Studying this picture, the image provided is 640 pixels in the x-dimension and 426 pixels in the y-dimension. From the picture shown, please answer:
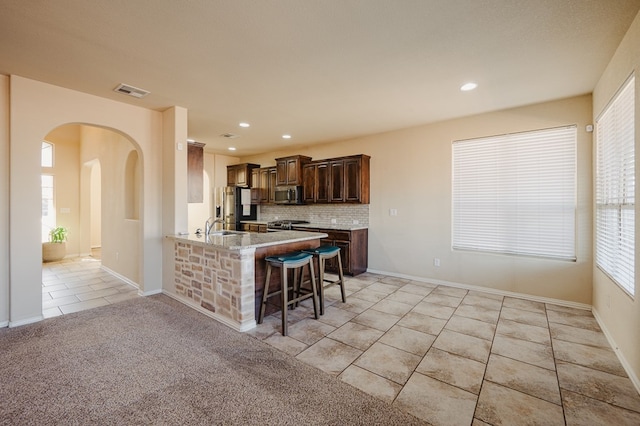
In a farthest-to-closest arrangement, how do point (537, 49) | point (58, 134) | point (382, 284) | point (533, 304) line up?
point (58, 134) → point (382, 284) → point (533, 304) → point (537, 49)

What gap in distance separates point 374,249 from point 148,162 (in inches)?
160

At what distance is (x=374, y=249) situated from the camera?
5543 millimetres

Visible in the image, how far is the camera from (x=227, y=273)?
3.15m

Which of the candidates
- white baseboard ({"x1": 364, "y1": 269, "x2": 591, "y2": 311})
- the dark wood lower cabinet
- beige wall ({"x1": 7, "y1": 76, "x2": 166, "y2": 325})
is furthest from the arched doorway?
white baseboard ({"x1": 364, "y1": 269, "x2": 591, "y2": 311})

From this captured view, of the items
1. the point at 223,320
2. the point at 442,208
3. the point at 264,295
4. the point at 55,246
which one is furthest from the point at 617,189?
the point at 55,246

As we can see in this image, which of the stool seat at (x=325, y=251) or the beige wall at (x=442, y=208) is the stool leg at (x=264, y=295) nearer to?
the stool seat at (x=325, y=251)

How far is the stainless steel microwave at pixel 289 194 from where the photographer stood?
6.46 m

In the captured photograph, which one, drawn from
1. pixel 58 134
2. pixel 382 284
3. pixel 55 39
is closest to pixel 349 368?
pixel 382 284

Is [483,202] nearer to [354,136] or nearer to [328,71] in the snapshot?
[354,136]

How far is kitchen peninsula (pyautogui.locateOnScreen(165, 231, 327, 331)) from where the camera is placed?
302cm

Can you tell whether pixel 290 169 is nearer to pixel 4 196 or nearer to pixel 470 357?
pixel 4 196

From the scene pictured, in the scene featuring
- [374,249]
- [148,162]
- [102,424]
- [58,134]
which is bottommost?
[102,424]

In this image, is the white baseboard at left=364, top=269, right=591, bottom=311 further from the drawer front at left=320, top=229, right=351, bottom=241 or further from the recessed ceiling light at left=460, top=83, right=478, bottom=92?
the recessed ceiling light at left=460, top=83, right=478, bottom=92

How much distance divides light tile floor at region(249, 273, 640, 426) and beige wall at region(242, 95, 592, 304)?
0.39 m
